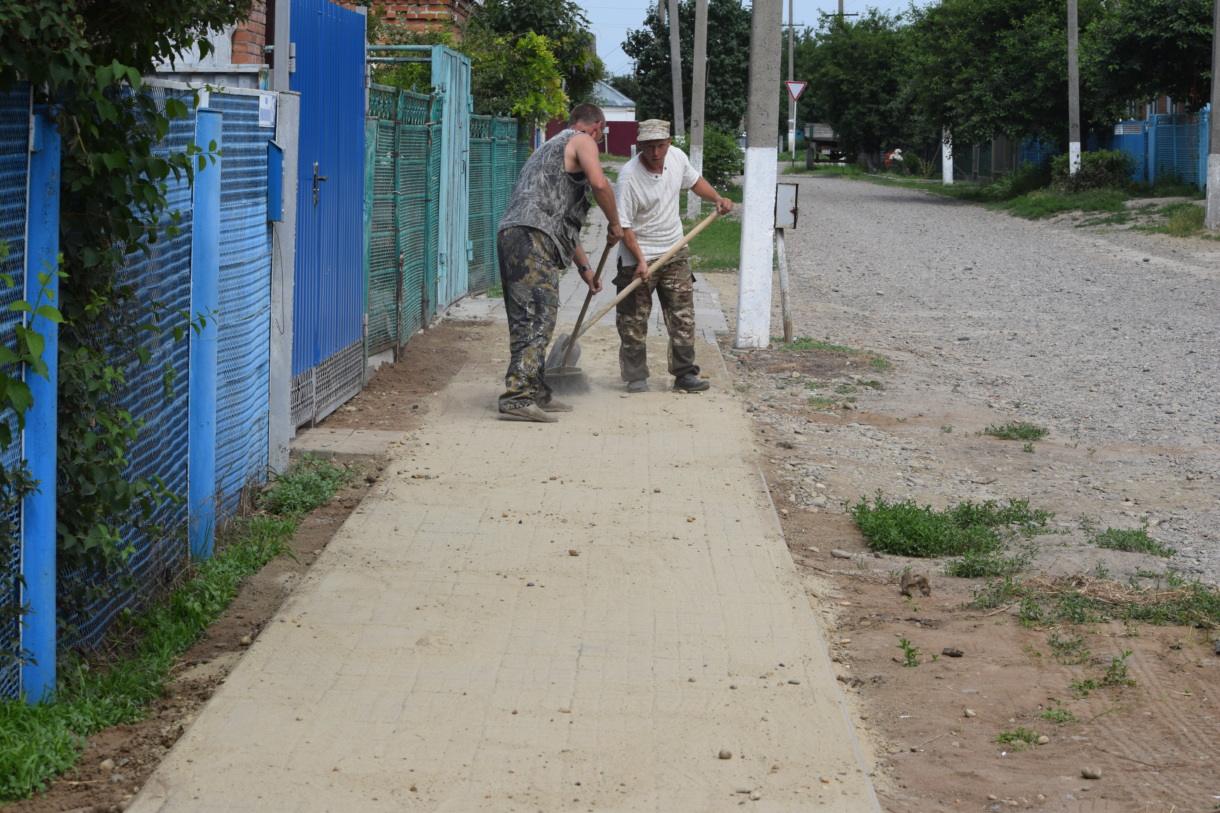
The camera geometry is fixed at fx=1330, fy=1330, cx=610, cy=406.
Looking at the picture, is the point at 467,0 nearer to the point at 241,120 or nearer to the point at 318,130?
the point at 318,130

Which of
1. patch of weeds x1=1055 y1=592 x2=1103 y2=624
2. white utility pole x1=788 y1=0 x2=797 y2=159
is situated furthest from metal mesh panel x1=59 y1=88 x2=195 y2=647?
white utility pole x1=788 y1=0 x2=797 y2=159

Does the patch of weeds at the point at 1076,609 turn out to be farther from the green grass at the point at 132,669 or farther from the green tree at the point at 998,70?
the green tree at the point at 998,70

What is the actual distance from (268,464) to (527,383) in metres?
1.77

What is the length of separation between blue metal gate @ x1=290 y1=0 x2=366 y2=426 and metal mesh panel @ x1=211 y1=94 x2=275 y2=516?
0.86m

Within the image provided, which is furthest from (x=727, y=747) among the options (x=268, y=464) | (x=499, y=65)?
(x=499, y=65)

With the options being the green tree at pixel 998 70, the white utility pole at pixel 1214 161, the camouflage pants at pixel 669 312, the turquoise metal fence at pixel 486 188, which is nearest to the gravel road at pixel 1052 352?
the camouflage pants at pixel 669 312

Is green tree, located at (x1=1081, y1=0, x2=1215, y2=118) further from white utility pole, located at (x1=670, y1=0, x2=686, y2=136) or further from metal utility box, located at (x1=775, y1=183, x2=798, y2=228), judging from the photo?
metal utility box, located at (x1=775, y1=183, x2=798, y2=228)

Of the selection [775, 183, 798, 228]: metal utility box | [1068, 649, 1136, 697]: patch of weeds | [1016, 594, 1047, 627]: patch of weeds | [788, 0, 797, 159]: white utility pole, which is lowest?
[1068, 649, 1136, 697]: patch of weeds

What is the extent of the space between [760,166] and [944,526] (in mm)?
5292

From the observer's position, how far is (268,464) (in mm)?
6129

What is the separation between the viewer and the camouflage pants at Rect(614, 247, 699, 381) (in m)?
8.48

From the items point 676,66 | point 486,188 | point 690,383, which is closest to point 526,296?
point 690,383

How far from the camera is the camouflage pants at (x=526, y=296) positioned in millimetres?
7387

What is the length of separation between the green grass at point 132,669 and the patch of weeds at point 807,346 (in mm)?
5879
